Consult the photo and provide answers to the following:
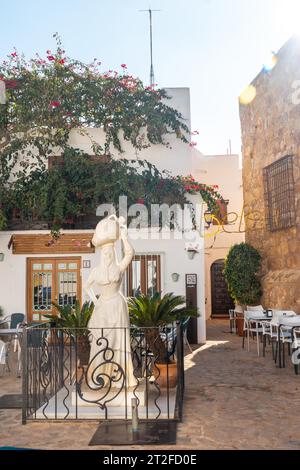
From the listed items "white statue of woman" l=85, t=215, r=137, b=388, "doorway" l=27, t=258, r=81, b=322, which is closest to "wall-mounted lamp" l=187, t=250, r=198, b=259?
"doorway" l=27, t=258, r=81, b=322

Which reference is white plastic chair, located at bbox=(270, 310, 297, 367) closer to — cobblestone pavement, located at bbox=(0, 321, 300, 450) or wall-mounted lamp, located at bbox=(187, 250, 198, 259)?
cobblestone pavement, located at bbox=(0, 321, 300, 450)

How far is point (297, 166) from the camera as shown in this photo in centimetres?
1084

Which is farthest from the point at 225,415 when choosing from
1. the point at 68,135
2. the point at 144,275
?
the point at 68,135

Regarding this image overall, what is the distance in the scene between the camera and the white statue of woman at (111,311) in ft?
18.6

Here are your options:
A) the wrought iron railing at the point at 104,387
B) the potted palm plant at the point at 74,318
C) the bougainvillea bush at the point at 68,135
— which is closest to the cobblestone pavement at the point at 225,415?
the wrought iron railing at the point at 104,387

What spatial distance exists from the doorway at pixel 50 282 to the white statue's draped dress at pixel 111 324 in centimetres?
641

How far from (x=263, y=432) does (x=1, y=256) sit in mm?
8630

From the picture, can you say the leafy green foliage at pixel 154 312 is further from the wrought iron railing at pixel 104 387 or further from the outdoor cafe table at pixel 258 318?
the outdoor cafe table at pixel 258 318

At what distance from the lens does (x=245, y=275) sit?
499 inches

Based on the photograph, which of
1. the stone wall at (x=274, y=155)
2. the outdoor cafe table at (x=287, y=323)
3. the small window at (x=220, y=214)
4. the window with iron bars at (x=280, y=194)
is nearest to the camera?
the outdoor cafe table at (x=287, y=323)

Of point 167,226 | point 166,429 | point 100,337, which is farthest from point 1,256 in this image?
point 166,429

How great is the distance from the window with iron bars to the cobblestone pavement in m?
3.93

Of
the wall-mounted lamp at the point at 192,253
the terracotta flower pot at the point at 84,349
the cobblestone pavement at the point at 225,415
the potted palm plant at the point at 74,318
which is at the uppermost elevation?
the wall-mounted lamp at the point at 192,253

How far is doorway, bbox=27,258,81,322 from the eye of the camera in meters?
12.1
